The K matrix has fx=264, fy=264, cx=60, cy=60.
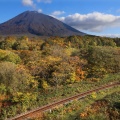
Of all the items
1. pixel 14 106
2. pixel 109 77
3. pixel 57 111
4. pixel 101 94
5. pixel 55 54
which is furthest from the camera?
pixel 55 54

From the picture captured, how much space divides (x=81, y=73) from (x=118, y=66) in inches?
323

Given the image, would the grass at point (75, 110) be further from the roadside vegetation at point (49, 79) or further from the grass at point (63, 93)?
the roadside vegetation at point (49, 79)

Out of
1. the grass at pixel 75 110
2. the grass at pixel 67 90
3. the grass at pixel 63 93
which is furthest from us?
the grass at pixel 67 90

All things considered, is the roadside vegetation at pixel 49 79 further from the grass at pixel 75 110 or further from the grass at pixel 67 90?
the grass at pixel 75 110

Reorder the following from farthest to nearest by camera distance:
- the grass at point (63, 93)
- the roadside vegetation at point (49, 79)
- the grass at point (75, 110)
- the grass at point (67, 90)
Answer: the grass at point (67, 90) < the roadside vegetation at point (49, 79) < the grass at point (63, 93) < the grass at point (75, 110)

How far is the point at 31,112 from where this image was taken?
26891mm

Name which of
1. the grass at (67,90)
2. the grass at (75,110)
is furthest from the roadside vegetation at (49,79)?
the grass at (75,110)

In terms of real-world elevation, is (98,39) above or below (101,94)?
above

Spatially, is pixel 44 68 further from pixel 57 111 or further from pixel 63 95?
pixel 57 111

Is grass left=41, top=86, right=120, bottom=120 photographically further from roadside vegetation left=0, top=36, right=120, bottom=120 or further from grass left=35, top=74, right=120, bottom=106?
roadside vegetation left=0, top=36, right=120, bottom=120

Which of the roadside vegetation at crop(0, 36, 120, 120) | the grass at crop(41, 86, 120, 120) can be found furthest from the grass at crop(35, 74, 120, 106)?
the grass at crop(41, 86, 120, 120)

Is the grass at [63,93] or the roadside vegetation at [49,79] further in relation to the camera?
the roadside vegetation at [49,79]

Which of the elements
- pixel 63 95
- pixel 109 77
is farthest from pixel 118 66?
pixel 63 95

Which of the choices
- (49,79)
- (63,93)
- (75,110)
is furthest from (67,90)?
(75,110)
